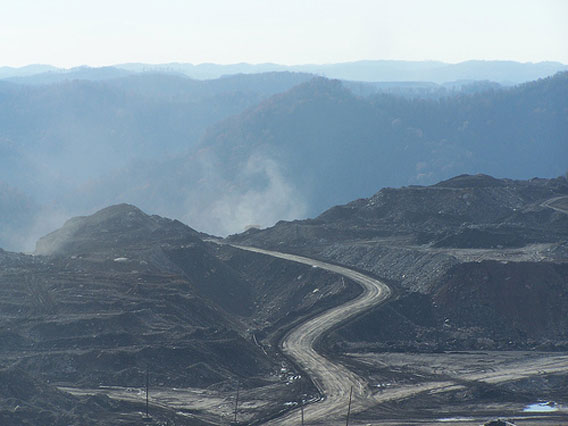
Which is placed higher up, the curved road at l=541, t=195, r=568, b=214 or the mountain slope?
the curved road at l=541, t=195, r=568, b=214

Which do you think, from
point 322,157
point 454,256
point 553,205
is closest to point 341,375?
point 454,256

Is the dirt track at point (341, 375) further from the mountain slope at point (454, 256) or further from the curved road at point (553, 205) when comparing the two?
the curved road at point (553, 205)

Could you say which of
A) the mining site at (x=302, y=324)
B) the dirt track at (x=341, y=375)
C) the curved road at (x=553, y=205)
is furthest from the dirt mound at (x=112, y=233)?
the curved road at (x=553, y=205)

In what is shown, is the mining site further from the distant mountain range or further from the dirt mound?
the distant mountain range

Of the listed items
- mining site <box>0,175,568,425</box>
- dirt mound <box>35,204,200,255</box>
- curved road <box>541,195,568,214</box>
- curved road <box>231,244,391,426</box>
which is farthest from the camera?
curved road <box>541,195,568,214</box>

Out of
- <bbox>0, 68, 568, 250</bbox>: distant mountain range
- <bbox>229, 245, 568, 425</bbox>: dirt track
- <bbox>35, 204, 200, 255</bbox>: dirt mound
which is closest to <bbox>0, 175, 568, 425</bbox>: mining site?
<bbox>229, 245, 568, 425</bbox>: dirt track

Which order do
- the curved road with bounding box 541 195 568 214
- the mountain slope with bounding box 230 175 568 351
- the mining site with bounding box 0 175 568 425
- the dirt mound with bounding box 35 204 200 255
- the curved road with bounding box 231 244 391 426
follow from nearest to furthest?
the curved road with bounding box 231 244 391 426
the mining site with bounding box 0 175 568 425
the mountain slope with bounding box 230 175 568 351
the dirt mound with bounding box 35 204 200 255
the curved road with bounding box 541 195 568 214

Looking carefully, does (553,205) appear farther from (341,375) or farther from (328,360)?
(341,375)
